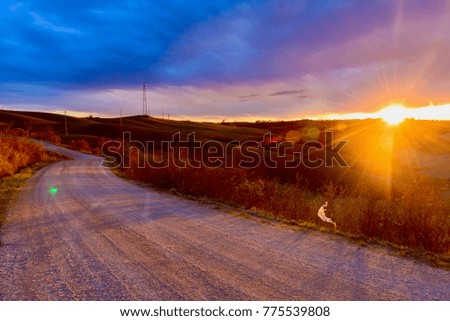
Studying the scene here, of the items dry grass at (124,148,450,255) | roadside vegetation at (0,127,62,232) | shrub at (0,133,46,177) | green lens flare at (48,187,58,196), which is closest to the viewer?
dry grass at (124,148,450,255)

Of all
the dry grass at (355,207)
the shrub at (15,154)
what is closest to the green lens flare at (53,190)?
the dry grass at (355,207)

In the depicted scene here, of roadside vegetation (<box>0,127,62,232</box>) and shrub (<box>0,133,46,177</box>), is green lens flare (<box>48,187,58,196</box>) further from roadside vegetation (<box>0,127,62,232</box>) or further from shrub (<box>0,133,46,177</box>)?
shrub (<box>0,133,46,177</box>)

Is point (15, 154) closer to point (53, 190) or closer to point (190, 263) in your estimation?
point (53, 190)

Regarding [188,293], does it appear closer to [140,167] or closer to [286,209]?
[286,209]

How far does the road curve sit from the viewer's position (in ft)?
15.5

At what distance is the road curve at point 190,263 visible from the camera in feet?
15.5

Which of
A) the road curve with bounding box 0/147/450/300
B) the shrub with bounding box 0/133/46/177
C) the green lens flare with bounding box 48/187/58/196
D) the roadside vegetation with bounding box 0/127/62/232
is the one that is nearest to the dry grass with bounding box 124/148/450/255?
the road curve with bounding box 0/147/450/300

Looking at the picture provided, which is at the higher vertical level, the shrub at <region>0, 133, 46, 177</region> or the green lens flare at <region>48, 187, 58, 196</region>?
the shrub at <region>0, 133, 46, 177</region>

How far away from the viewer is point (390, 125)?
104 metres

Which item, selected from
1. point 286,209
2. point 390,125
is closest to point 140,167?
point 286,209

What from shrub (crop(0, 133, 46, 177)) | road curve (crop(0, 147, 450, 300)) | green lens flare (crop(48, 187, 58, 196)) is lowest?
green lens flare (crop(48, 187, 58, 196))

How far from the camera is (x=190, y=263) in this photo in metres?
5.79

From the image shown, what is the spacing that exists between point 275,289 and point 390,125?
11044 centimetres

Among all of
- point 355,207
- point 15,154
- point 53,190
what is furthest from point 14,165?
point 355,207
